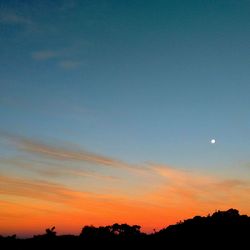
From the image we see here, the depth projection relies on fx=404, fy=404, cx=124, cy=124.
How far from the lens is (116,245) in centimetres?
5003

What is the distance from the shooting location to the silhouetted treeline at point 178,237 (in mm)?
45406

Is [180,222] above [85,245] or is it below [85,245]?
above

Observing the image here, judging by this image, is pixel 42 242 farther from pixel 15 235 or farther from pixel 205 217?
pixel 205 217

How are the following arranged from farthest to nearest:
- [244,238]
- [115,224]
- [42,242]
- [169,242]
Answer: [115,224]
[42,242]
[169,242]
[244,238]

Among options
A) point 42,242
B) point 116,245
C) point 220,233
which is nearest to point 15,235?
point 42,242

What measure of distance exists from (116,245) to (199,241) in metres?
10.6

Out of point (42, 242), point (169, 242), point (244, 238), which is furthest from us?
point (42, 242)

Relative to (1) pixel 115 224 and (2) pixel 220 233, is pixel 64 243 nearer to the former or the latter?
(1) pixel 115 224

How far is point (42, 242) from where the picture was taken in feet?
168

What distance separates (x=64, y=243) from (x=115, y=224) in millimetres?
13733

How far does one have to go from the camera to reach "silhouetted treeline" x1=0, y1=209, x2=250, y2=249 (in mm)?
45406

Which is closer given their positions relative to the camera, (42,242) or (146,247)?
(146,247)

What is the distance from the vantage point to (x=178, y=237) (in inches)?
1917

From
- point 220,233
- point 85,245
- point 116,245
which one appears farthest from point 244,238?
point 85,245
